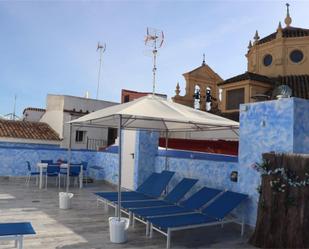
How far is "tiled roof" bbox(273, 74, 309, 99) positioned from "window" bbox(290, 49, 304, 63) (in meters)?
1.22

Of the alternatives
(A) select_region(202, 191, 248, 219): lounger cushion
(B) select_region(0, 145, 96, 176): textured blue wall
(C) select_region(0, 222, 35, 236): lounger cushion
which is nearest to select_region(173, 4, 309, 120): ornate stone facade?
(B) select_region(0, 145, 96, 176): textured blue wall

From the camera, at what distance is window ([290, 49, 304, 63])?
20.8m

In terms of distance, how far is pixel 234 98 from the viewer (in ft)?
66.1

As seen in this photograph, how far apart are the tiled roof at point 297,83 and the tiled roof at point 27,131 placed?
586 inches

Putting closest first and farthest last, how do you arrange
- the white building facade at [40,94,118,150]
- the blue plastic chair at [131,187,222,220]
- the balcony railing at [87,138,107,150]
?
the blue plastic chair at [131,187,222,220]
the white building facade at [40,94,118,150]
the balcony railing at [87,138,107,150]

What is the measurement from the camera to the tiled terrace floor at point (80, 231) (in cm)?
594

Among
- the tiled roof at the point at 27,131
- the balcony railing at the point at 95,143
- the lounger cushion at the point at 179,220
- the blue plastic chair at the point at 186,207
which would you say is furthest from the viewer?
the balcony railing at the point at 95,143

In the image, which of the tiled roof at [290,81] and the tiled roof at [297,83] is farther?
the tiled roof at [290,81]

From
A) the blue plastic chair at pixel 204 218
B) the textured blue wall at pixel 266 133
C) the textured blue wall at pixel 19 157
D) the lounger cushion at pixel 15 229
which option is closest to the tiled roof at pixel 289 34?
the textured blue wall at pixel 19 157

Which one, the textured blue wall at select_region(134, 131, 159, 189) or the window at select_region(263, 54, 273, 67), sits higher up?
the window at select_region(263, 54, 273, 67)

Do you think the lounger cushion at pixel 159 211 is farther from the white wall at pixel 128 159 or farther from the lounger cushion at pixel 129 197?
the white wall at pixel 128 159

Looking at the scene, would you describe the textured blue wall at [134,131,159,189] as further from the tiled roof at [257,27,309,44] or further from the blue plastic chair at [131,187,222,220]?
the tiled roof at [257,27,309,44]

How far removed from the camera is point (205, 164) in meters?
8.67

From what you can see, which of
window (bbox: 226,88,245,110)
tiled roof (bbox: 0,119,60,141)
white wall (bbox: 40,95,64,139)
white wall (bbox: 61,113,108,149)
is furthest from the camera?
white wall (bbox: 40,95,64,139)
